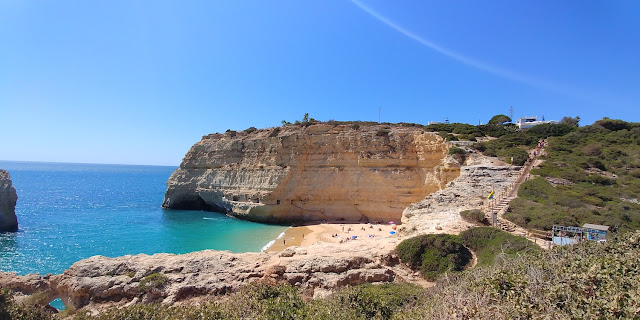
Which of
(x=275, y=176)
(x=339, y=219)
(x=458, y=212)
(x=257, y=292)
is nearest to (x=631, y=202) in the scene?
(x=458, y=212)

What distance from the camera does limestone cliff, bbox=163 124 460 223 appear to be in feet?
90.3

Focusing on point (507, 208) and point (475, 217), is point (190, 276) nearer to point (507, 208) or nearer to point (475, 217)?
point (475, 217)

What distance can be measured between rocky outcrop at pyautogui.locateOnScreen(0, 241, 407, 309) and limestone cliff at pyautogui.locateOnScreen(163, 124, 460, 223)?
1526 centimetres

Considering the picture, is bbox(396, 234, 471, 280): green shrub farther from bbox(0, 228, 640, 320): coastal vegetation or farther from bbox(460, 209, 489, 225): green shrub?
bbox(0, 228, 640, 320): coastal vegetation

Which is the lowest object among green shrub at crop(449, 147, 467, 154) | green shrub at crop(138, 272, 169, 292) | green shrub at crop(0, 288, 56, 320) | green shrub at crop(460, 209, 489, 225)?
green shrub at crop(138, 272, 169, 292)

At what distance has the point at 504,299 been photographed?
17.0ft

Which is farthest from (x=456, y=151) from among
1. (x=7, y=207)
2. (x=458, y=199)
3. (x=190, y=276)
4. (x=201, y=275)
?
(x=7, y=207)

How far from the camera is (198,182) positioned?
130ft

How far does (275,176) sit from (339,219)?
783cm

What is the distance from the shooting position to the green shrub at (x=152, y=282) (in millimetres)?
10148

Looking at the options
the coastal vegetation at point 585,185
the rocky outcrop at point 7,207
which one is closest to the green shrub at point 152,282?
the coastal vegetation at point 585,185

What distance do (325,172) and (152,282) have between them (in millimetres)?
21821

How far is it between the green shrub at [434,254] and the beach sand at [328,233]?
34.3 feet

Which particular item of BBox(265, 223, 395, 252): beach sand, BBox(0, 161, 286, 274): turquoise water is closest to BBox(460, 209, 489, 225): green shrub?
BBox(265, 223, 395, 252): beach sand
